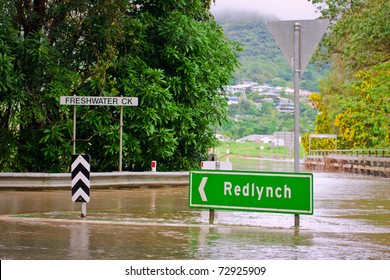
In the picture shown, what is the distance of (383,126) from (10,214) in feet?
140

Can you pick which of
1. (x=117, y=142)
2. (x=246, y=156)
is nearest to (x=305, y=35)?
(x=117, y=142)

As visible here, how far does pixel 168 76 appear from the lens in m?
33.3

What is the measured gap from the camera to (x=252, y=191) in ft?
55.0

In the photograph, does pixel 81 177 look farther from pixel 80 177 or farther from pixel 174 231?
pixel 174 231

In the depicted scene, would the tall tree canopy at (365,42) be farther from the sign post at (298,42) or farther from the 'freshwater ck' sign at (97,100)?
the sign post at (298,42)

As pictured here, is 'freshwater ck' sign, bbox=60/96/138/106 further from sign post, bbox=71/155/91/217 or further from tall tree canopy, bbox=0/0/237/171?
sign post, bbox=71/155/91/217

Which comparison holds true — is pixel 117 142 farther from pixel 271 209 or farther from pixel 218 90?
pixel 271 209

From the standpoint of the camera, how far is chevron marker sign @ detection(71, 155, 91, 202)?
58.2 ft

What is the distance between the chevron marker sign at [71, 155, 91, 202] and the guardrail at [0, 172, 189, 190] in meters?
8.74

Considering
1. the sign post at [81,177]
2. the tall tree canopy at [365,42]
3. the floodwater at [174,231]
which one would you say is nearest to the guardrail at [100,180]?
the floodwater at [174,231]

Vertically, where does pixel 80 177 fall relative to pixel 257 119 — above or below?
below

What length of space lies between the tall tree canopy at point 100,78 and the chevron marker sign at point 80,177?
12.0 m

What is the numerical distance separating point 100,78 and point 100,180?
16.2ft

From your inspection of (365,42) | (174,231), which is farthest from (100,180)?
(365,42)
